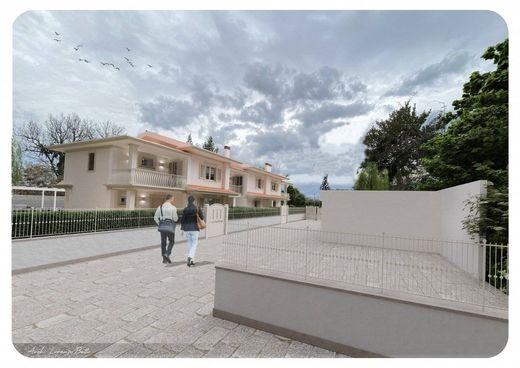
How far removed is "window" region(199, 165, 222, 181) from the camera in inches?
766

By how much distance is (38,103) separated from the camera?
797cm

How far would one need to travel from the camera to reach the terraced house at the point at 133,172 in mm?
14188

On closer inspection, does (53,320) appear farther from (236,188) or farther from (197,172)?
(236,188)

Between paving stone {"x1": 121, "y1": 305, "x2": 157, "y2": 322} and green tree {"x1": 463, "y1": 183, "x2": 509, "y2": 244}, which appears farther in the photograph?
green tree {"x1": 463, "y1": 183, "x2": 509, "y2": 244}

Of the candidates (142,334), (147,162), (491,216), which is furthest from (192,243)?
(147,162)

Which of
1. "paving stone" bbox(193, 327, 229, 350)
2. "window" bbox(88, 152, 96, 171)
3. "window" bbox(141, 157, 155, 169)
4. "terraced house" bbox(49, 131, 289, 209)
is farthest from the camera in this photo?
"window" bbox(141, 157, 155, 169)

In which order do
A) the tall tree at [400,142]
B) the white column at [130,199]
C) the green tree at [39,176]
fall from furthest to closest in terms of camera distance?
1. the green tree at [39,176]
2. the tall tree at [400,142]
3. the white column at [130,199]

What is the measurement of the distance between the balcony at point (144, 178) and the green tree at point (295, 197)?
78.5 feet

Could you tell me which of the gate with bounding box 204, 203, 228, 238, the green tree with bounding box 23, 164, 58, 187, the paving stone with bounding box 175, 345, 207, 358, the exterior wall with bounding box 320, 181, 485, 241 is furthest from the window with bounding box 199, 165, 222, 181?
the paving stone with bounding box 175, 345, 207, 358

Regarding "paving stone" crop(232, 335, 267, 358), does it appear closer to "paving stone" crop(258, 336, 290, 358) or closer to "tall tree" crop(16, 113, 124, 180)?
"paving stone" crop(258, 336, 290, 358)

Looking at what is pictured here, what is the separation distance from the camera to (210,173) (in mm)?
20562

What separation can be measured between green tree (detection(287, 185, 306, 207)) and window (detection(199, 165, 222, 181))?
61.3 ft

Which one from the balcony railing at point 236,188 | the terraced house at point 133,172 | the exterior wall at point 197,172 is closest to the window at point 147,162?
the terraced house at point 133,172

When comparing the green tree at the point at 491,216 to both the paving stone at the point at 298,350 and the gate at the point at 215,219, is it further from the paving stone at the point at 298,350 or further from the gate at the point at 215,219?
the gate at the point at 215,219
